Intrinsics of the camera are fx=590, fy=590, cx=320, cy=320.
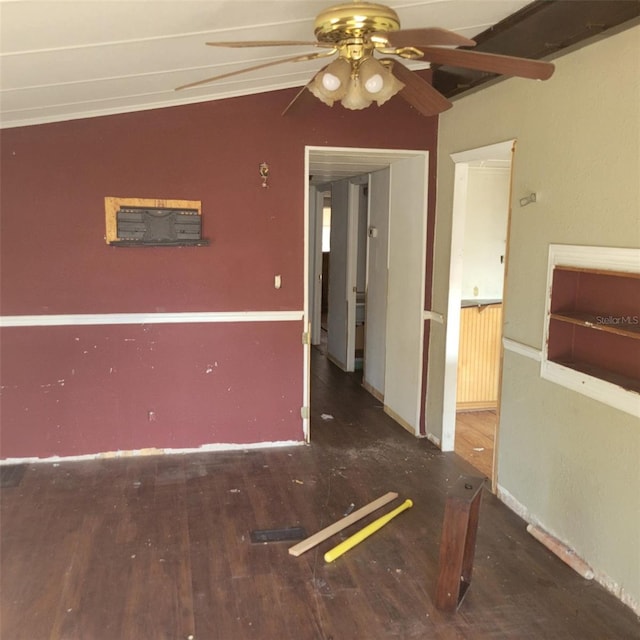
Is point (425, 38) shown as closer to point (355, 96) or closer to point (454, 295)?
point (355, 96)

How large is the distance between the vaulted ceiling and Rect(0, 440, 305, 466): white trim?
2156 millimetres

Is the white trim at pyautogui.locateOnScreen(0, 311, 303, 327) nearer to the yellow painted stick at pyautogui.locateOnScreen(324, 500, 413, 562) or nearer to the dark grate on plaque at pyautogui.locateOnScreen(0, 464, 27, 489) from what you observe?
the dark grate on plaque at pyautogui.locateOnScreen(0, 464, 27, 489)

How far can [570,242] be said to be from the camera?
2797mm

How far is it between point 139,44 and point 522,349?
239 centimetres

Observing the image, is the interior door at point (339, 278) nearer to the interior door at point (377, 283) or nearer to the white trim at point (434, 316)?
the interior door at point (377, 283)

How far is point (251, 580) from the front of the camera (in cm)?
267

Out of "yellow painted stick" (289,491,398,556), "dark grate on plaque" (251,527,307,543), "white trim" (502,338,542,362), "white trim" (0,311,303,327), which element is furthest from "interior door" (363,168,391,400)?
"dark grate on plaque" (251,527,307,543)

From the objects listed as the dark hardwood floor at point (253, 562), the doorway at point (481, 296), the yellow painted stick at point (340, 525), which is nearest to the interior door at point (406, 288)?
the doorway at point (481, 296)

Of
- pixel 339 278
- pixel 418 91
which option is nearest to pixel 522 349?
pixel 418 91

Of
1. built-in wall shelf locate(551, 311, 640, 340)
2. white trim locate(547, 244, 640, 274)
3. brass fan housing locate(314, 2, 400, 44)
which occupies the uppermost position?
brass fan housing locate(314, 2, 400, 44)

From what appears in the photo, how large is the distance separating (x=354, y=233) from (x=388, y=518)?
3.50 meters

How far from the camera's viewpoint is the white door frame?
12.9ft

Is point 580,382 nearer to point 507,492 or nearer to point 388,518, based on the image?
point 507,492

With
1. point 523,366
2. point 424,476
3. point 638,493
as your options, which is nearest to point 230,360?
point 424,476
